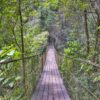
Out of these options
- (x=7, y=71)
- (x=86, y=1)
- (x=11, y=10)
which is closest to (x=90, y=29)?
(x=86, y=1)

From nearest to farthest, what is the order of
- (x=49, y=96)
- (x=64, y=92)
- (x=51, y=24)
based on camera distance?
1. (x=49, y=96)
2. (x=64, y=92)
3. (x=51, y=24)

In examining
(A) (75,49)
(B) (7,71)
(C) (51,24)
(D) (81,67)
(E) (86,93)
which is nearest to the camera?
(B) (7,71)

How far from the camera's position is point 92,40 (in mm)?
9078

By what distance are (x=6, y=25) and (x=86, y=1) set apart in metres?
3.11

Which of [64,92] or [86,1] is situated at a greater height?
[86,1]

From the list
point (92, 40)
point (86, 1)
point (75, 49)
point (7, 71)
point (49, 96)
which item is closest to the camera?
point (7, 71)

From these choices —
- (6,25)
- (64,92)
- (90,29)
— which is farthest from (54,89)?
(90,29)

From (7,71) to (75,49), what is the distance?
24.3 feet

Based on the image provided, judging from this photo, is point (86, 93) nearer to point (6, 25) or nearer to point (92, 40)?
point (6, 25)

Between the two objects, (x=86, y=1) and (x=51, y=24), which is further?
(x=51, y=24)

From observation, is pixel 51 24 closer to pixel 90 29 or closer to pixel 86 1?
pixel 90 29

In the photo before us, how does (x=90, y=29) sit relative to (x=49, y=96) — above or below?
above

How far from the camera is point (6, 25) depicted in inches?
253

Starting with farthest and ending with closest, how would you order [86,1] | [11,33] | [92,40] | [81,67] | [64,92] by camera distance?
[92,40] < [86,1] < [11,33] < [64,92] < [81,67]
